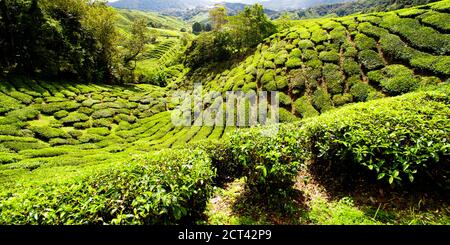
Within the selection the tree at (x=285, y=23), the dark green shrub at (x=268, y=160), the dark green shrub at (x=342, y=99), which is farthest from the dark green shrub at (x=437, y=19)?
the tree at (x=285, y=23)

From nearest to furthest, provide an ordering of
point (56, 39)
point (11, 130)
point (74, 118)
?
point (11, 130) → point (74, 118) → point (56, 39)

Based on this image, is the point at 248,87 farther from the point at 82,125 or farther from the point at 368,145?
the point at 368,145

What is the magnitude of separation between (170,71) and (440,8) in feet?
190

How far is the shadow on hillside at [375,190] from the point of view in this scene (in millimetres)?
6219

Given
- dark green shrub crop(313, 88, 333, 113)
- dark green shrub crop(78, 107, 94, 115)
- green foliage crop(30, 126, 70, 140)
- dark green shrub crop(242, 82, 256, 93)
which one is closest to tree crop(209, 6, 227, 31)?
dark green shrub crop(242, 82, 256, 93)

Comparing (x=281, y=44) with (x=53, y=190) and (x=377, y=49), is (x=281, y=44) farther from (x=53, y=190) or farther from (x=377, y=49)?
(x=53, y=190)

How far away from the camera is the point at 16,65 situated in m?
35.0

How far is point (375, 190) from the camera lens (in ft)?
23.1

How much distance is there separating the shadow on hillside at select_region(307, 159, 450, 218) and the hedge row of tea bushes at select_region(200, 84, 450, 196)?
14 centimetres

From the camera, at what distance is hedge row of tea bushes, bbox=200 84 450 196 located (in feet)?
19.9

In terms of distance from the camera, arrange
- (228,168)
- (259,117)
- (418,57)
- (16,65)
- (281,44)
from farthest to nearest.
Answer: (16,65), (281,44), (259,117), (418,57), (228,168)

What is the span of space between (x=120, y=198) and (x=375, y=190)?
6782 mm

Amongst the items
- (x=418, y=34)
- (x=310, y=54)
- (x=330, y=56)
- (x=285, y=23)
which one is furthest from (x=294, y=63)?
(x=285, y=23)
